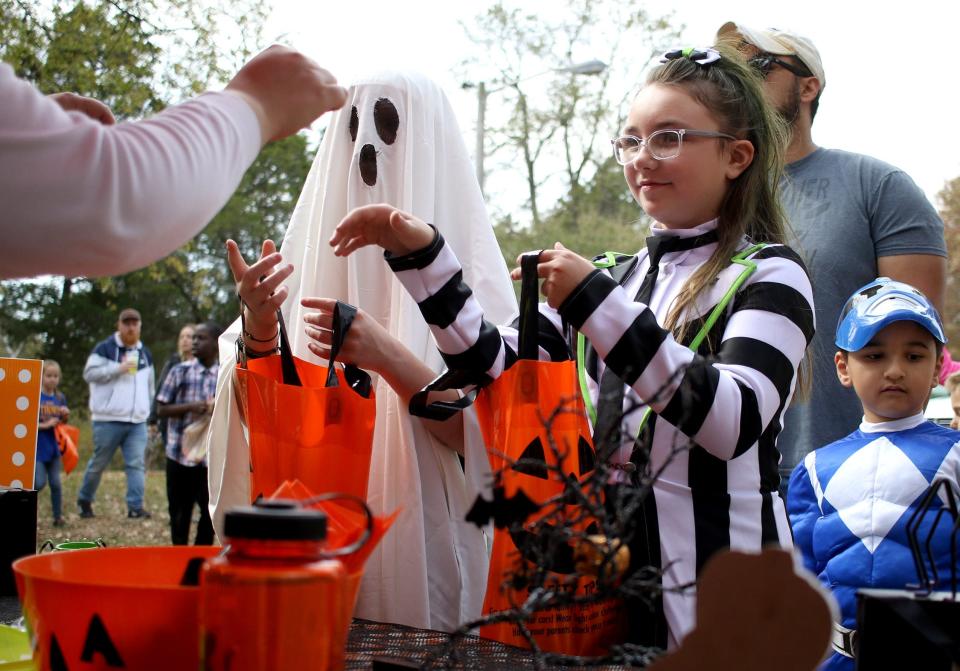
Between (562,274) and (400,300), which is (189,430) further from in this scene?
(562,274)

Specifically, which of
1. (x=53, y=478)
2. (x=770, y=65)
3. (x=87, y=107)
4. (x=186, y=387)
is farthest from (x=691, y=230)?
(x=53, y=478)

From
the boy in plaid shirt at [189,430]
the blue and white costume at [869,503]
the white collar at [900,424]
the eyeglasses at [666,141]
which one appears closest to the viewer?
the eyeglasses at [666,141]

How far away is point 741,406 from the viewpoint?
64.1 inches

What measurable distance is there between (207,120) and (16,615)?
3.52ft

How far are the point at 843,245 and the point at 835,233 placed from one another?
0.05m

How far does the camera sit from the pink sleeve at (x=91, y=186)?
93 cm

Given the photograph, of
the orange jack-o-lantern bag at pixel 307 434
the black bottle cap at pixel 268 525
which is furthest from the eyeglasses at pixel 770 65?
the black bottle cap at pixel 268 525

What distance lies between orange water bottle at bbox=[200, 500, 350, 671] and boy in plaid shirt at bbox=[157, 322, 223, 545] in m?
6.66

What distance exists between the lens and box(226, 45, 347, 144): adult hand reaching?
3.78 feet

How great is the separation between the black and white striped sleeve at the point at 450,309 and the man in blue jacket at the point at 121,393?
28.0 ft

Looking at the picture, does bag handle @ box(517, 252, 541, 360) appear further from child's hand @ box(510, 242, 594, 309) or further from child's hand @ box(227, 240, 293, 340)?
child's hand @ box(227, 240, 293, 340)

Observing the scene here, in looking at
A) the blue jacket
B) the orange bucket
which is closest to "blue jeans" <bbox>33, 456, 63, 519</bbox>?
the blue jacket

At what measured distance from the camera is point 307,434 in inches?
71.4

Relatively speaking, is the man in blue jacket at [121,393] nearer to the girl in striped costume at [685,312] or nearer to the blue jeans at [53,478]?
the blue jeans at [53,478]
